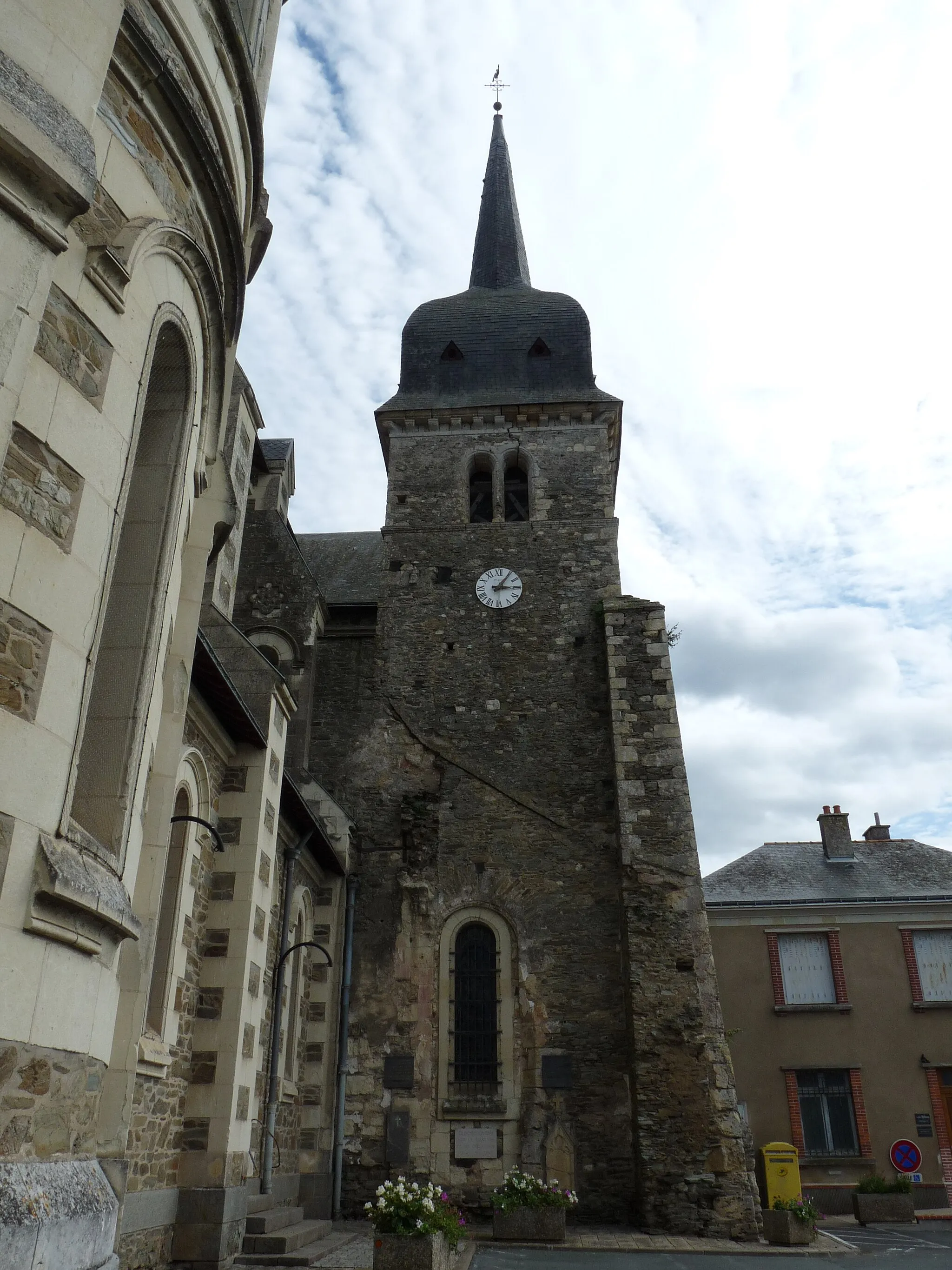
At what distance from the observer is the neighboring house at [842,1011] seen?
16.6m

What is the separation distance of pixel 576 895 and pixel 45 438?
10.6 metres

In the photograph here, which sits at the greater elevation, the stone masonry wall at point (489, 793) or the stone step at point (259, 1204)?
the stone masonry wall at point (489, 793)

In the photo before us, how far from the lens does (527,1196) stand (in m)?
10.4

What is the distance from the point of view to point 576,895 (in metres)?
13.2

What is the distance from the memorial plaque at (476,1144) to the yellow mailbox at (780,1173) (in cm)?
319

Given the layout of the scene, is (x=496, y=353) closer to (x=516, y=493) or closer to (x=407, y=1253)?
(x=516, y=493)

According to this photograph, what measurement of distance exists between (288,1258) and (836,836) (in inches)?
580

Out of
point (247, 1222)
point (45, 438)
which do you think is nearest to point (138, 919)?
point (45, 438)

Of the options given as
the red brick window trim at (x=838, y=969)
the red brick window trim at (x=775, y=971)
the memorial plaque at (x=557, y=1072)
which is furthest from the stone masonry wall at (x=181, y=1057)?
the red brick window trim at (x=838, y=969)

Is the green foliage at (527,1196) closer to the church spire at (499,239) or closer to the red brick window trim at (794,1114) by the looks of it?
the red brick window trim at (794,1114)

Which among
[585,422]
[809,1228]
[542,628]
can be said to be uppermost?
[585,422]

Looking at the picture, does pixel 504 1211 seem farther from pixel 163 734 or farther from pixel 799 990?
pixel 799 990

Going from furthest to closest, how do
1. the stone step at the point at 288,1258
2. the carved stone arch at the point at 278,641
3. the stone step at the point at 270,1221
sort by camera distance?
the carved stone arch at the point at 278,641 < the stone step at the point at 270,1221 < the stone step at the point at 288,1258

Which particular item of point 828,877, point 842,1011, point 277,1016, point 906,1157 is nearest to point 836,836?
point 828,877
